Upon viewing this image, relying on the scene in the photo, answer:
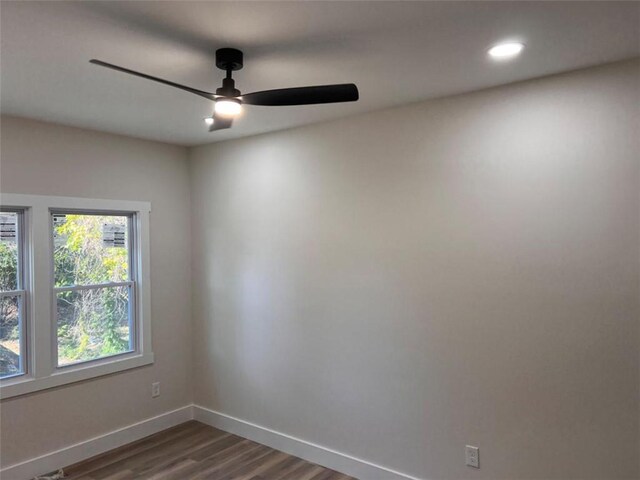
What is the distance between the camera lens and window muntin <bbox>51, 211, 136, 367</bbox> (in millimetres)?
3639

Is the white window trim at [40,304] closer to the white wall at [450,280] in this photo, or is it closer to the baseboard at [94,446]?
the baseboard at [94,446]

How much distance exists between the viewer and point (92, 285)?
384 cm

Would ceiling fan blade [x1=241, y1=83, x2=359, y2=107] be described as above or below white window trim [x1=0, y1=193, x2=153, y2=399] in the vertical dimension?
above

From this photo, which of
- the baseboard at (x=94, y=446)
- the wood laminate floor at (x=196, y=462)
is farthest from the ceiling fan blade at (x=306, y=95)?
the baseboard at (x=94, y=446)

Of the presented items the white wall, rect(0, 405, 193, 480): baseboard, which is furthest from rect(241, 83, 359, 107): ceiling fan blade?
rect(0, 405, 193, 480): baseboard

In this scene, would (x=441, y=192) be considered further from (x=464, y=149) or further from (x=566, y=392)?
(x=566, y=392)

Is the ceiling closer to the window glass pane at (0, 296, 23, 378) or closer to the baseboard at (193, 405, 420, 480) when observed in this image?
the window glass pane at (0, 296, 23, 378)

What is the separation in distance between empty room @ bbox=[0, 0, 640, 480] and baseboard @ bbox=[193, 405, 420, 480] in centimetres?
3

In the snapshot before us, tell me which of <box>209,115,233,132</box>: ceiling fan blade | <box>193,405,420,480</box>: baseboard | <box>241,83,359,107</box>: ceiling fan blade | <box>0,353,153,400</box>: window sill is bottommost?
<box>193,405,420,480</box>: baseboard

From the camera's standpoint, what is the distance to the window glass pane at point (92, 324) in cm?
367

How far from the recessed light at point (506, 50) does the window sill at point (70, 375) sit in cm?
364

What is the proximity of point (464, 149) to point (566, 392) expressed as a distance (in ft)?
5.03

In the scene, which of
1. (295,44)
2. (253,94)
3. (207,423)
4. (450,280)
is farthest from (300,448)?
(295,44)

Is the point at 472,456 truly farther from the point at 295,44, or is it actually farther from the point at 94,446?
the point at 94,446
